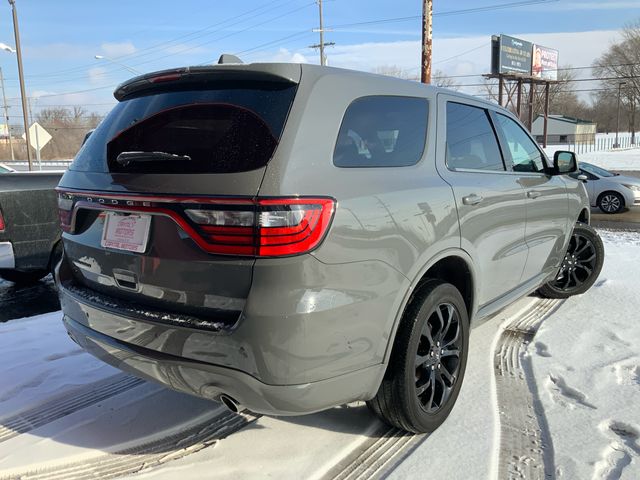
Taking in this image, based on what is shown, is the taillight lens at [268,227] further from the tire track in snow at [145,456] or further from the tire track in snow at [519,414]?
the tire track in snow at [519,414]

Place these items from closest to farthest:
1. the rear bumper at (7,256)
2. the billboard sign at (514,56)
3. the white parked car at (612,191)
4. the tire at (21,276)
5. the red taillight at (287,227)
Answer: the red taillight at (287,227) < the rear bumper at (7,256) < the tire at (21,276) < the white parked car at (612,191) < the billboard sign at (514,56)

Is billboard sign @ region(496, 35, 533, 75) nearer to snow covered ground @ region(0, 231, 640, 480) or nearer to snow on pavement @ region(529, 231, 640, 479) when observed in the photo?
snow on pavement @ region(529, 231, 640, 479)

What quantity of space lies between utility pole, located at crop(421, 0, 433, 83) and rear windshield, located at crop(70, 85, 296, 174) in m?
12.3

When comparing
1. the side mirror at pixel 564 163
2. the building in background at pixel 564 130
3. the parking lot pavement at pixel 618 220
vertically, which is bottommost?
the parking lot pavement at pixel 618 220

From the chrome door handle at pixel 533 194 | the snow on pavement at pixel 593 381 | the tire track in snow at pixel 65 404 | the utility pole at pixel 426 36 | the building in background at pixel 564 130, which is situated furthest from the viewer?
the building in background at pixel 564 130

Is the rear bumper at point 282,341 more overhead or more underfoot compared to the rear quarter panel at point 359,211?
more underfoot

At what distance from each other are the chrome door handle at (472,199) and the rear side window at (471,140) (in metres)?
0.19

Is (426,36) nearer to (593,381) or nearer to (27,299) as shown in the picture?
(27,299)

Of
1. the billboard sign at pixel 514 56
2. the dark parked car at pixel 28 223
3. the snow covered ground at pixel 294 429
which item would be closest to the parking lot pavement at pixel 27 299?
the dark parked car at pixel 28 223

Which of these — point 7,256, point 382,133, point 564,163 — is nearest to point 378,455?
point 382,133

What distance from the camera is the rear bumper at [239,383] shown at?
210 cm

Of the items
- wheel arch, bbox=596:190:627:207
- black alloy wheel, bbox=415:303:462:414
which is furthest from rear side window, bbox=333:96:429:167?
wheel arch, bbox=596:190:627:207

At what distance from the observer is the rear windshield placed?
213 cm

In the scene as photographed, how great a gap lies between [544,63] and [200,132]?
5538 cm
